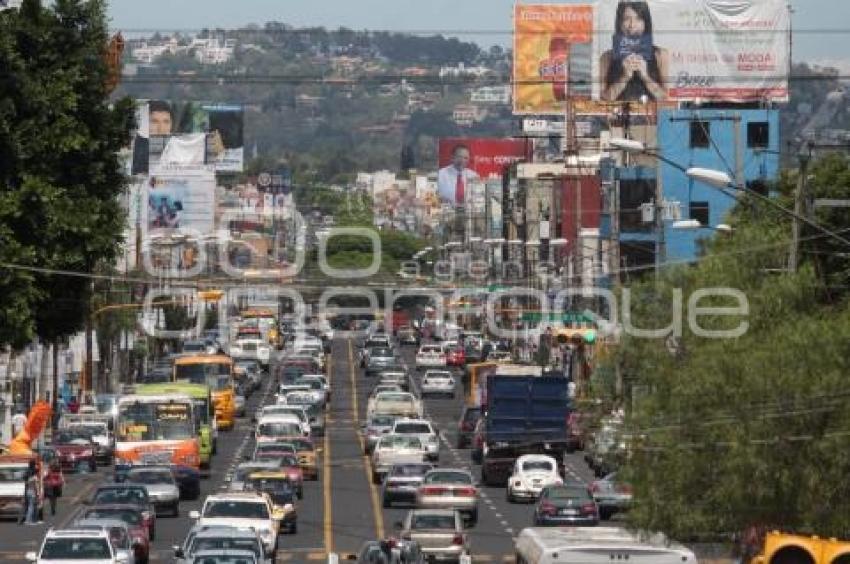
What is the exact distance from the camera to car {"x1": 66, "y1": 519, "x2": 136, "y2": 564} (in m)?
45.2

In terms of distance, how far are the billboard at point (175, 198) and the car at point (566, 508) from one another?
12249 centimetres

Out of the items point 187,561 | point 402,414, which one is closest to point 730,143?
point 402,414

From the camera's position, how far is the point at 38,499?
6119 cm

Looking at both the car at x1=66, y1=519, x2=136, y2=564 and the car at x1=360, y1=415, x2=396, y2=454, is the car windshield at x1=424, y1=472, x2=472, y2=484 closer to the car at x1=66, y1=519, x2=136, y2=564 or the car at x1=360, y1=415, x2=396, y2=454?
the car at x1=66, y1=519, x2=136, y2=564

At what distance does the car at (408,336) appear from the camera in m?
179

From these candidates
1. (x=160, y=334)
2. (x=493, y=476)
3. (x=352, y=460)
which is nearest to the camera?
(x=493, y=476)

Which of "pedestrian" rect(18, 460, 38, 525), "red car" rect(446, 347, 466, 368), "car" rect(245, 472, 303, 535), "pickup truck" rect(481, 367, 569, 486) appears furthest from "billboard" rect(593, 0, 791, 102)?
"pedestrian" rect(18, 460, 38, 525)

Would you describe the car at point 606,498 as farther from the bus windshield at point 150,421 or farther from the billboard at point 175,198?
the billboard at point 175,198

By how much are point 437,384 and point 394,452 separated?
43960 millimetres

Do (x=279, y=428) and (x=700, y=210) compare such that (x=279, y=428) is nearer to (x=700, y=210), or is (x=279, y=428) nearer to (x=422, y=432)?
(x=422, y=432)

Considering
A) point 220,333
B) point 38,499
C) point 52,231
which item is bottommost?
point 220,333

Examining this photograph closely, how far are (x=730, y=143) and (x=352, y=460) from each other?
40624mm

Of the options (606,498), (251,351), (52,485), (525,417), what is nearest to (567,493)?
(606,498)

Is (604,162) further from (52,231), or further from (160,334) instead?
(52,231)
